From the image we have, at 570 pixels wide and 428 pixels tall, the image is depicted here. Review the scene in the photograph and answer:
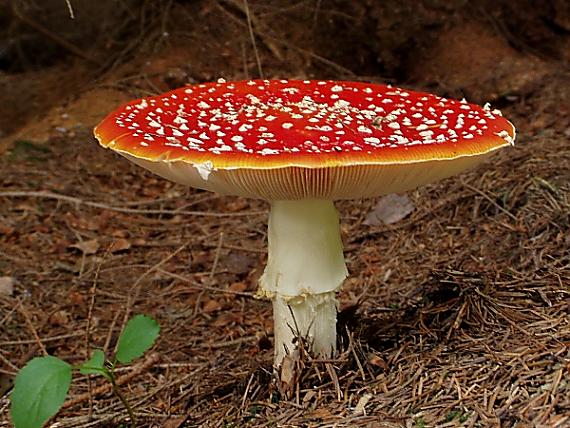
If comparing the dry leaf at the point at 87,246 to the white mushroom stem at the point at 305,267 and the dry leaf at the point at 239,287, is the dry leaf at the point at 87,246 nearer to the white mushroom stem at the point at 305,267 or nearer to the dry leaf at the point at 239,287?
the dry leaf at the point at 239,287

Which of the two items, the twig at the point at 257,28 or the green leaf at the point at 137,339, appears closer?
the green leaf at the point at 137,339

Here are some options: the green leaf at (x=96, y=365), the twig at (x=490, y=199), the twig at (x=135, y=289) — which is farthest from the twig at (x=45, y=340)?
the twig at (x=490, y=199)

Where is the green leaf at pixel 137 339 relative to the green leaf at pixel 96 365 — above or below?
above

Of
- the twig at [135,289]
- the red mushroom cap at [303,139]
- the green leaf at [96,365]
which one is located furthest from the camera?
the twig at [135,289]

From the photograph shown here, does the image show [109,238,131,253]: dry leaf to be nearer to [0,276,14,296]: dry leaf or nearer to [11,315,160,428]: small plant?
[0,276,14,296]: dry leaf

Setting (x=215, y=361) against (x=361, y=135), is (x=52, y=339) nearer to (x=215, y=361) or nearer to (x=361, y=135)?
(x=215, y=361)

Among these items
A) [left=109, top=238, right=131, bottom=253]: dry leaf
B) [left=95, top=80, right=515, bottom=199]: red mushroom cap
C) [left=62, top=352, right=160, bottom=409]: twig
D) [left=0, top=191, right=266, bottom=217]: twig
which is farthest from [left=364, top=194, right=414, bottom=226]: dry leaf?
[left=62, top=352, right=160, bottom=409]: twig
